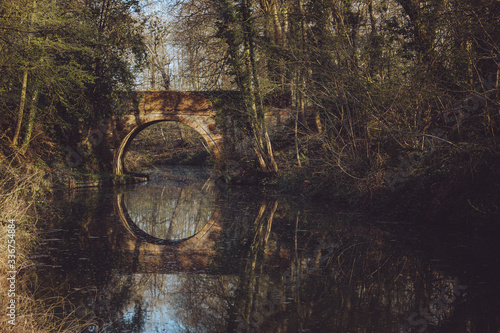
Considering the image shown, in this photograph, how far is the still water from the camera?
4281 millimetres

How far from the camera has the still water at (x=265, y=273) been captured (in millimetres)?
4281

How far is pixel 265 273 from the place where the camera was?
584 cm

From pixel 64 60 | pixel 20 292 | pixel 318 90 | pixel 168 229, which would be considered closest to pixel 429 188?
pixel 318 90

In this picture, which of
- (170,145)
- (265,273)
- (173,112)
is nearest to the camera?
(265,273)

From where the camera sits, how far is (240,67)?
16.4 metres

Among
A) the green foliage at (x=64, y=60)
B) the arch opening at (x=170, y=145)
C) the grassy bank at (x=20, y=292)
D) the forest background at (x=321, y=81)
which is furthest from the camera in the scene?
the arch opening at (x=170, y=145)

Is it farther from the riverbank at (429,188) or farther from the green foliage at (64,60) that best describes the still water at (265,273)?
the green foliage at (64,60)

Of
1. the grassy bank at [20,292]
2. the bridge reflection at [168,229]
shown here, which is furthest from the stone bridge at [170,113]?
the grassy bank at [20,292]

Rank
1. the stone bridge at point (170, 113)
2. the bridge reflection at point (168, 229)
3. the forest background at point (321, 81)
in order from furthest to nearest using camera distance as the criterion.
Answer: the stone bridge at point (170, 113), the forest background at point (321, 81), the bridge reflection at point (168, 229)

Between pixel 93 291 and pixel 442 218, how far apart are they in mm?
7163

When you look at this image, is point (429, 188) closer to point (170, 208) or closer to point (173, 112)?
point (170, 208)

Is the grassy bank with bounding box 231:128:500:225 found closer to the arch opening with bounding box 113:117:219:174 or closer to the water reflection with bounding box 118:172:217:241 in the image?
the water reflection with bounding box 118:172:217:241

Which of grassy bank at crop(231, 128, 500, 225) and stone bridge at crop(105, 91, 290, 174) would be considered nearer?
grassy bank at crop(231, 128, 500, 225)

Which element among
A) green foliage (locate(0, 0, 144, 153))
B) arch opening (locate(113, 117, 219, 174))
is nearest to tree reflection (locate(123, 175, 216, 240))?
green foliage (locate(0, 0, 144, 153))
